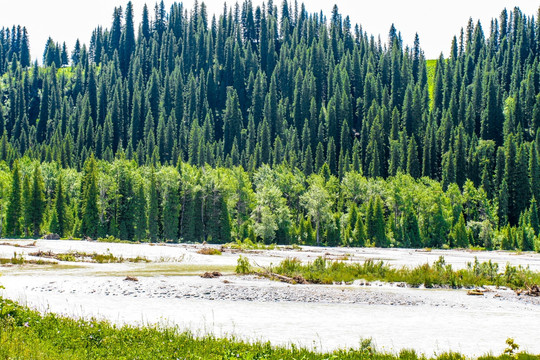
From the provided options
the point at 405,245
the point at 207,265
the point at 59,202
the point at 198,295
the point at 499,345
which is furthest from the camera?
the point at 405,245

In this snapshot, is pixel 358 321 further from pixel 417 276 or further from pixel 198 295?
pixel 417 276

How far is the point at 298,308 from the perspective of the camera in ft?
80.6

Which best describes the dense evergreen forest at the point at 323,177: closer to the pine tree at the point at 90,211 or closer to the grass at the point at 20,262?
the pine tree at the point at 90,211

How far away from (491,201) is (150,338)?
443ft

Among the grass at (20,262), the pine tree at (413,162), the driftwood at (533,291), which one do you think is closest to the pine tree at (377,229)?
the pine tree at (413,162)

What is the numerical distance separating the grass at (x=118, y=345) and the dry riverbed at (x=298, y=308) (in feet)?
6.03

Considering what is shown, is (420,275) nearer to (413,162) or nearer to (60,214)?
(60,214)

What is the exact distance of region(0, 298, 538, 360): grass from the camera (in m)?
13.4

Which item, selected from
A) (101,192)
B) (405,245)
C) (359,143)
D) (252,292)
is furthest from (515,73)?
(252,292)

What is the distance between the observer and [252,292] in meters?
28.7

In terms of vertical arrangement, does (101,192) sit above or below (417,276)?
above

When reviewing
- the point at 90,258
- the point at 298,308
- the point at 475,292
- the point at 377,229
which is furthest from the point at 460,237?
the point at 298,308

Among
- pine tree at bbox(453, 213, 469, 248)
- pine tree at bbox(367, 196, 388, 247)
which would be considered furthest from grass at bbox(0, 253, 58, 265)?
pine tree at bbox(453, 213, 469, 248)

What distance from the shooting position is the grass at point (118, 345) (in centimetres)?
1335
